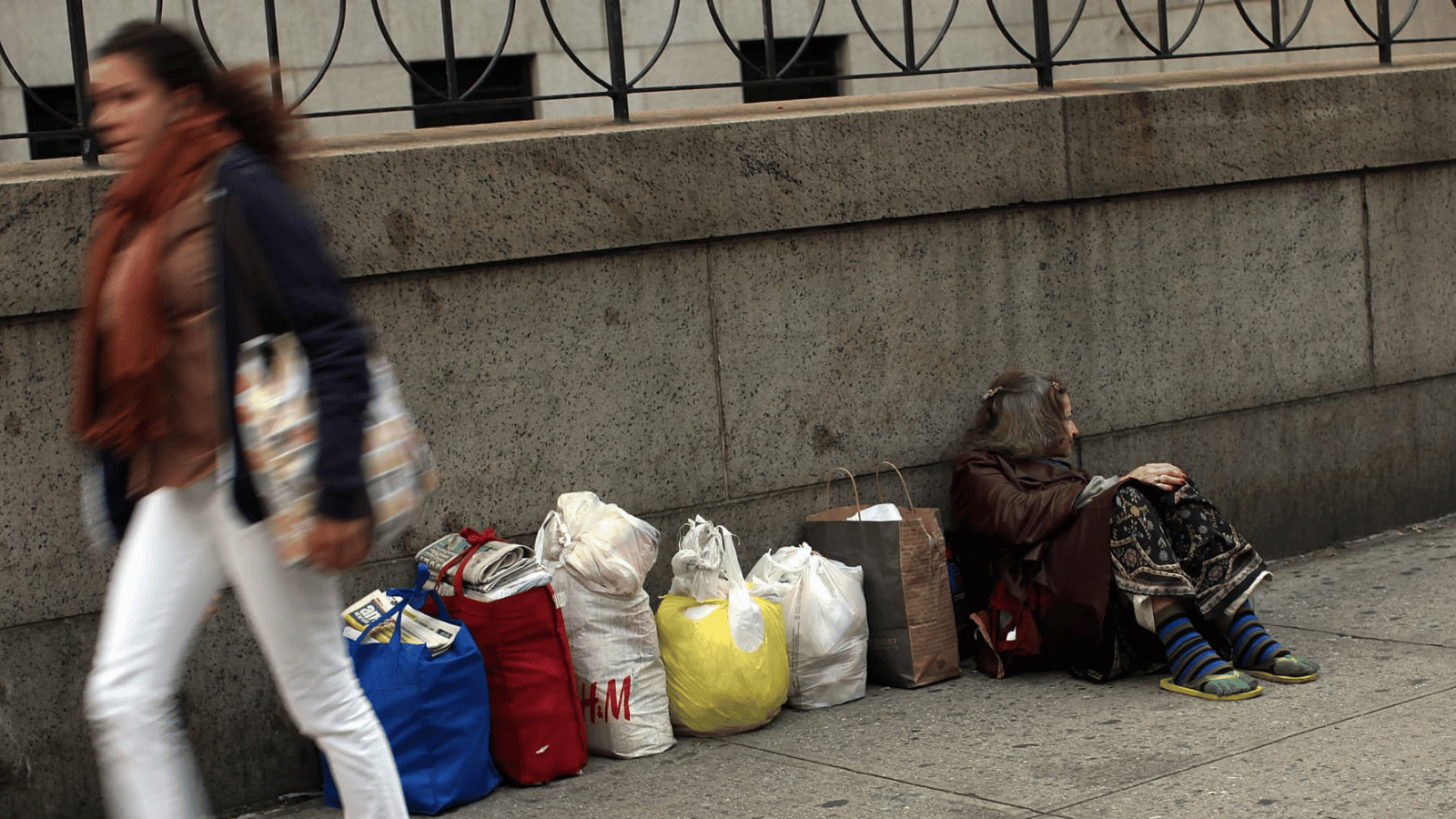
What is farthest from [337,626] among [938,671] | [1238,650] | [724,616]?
[1238,650]

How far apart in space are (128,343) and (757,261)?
101 inches

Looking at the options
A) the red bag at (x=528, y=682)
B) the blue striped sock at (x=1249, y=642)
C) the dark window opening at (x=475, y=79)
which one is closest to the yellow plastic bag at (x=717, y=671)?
the red bag at (x=528, y=682)

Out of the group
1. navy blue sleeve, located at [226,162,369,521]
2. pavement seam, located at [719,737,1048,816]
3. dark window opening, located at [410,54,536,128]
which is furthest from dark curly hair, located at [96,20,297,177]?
dark window opening, located at [410,54,536,128]

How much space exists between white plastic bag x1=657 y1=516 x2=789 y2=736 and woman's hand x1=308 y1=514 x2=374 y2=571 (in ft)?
6.40

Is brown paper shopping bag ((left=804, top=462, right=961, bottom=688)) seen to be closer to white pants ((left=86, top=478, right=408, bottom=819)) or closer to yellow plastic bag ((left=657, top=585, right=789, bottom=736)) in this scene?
yellow plastic bag ((left=657, top=585, right=789, bottom=736))

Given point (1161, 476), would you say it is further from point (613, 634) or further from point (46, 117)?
point (46, 117)

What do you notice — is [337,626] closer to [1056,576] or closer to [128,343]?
[128,343]

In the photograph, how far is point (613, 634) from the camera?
173 inches

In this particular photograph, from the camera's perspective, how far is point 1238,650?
15.5ft

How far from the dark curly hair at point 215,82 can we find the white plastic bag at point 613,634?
172 centimetres

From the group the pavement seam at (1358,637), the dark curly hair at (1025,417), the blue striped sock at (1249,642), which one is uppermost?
the dark curly hair at (1025,417)

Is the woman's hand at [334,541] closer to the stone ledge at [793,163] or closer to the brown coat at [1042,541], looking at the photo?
the stone ledge at [793,163]

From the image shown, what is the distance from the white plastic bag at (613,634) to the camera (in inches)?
171

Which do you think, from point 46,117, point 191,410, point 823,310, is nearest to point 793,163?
point 823,310
